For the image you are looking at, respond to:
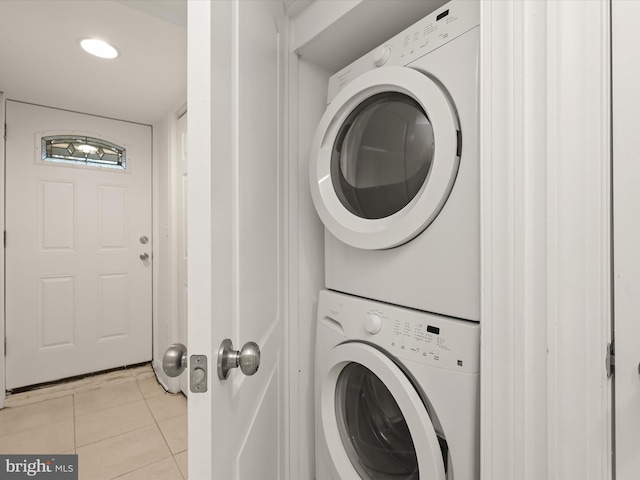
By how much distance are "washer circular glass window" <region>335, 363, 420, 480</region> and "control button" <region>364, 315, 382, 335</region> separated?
16 centimetres

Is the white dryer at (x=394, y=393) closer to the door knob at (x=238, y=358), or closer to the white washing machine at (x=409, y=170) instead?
the white washing machine at (x=409, y=170)

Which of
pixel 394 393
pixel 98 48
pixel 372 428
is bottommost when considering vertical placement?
pixel 372 428

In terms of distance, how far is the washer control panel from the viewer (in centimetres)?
74

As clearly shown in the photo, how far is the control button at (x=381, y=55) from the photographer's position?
904 millimetres

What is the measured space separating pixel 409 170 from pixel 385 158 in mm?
101

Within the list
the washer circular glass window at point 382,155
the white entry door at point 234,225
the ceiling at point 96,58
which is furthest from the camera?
the ceiling at point 96,58

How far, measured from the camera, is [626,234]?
22.4 inches

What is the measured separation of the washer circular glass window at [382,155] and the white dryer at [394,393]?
0.30m

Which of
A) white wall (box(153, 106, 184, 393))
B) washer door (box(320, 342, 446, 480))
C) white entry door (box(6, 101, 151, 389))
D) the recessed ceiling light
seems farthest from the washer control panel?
white entry door (box(6, 101, 151, 389))

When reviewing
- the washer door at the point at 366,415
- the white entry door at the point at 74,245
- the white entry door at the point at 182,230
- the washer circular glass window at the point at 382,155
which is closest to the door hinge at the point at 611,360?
the washer door at the point at 366,415

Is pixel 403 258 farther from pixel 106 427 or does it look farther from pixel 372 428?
pixel 106 427

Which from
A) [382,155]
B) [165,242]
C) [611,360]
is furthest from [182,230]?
[611,360]

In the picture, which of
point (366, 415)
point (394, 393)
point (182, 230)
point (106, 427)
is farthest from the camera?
point (182, 230)

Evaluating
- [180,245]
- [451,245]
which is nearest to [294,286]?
[451,245]
